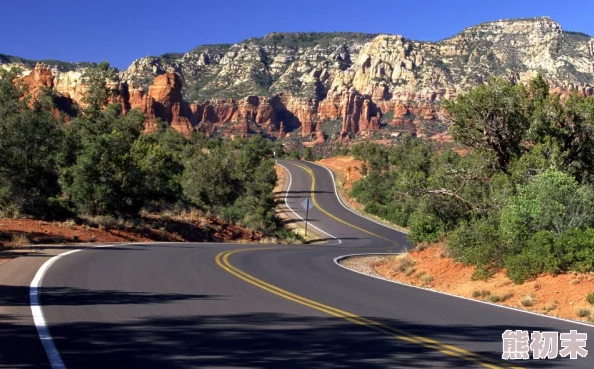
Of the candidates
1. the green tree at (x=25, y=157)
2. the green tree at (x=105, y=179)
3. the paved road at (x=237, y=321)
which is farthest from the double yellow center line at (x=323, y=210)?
the paved road at (x=237, y=321)

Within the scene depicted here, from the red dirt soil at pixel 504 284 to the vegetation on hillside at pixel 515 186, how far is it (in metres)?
0.34

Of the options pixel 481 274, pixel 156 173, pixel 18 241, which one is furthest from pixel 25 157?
pixel 481 274

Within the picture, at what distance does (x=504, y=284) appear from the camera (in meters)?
16.6

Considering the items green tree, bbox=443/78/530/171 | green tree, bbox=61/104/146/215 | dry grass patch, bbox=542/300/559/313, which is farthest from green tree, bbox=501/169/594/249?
green tree, bbox=61/104/146/215

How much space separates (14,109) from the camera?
30750mm

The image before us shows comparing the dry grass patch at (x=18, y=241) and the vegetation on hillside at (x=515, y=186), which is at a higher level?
the vegetation on hillside at (x=515, y=186)

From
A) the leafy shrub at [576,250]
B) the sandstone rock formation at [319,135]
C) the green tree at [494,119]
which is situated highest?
the sandstone rock formation at [319,135]

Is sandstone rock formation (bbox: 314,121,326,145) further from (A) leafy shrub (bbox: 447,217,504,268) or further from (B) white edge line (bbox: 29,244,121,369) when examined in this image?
(B) white edge line (bbox: 29,244,121,369)

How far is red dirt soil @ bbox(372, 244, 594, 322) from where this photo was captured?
14055 millimetres

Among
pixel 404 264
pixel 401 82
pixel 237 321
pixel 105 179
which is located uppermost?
pixel 401 82

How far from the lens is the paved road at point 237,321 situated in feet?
23.7

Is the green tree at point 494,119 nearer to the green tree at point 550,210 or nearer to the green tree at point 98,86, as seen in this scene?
the green tree at point 550,210

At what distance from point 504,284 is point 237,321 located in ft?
31.3

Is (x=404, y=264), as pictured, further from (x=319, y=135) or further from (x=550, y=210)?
(x=319, y=135)
